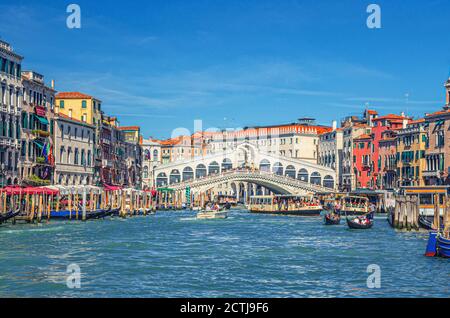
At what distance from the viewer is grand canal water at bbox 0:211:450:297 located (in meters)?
14.6

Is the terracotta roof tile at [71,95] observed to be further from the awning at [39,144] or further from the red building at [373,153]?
the red building at [373,153]

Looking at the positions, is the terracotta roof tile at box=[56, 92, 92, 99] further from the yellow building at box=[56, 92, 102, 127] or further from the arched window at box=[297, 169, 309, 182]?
the arched window at box=[297, 169, 309, 182]

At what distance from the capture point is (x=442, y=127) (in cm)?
4775

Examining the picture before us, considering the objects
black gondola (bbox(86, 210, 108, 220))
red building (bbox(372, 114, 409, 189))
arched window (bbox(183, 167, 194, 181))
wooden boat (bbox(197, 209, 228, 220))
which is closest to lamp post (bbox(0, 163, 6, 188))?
black gondola (bbox(86, 210, 108, 220))

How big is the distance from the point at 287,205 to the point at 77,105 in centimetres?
1594

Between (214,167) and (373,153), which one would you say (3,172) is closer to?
(373,153)

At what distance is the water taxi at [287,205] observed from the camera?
49875 millimetres

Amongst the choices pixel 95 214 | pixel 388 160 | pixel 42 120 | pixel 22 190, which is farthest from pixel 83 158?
pixel 388 160

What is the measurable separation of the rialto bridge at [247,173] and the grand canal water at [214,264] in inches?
1275

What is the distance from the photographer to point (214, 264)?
739 inches

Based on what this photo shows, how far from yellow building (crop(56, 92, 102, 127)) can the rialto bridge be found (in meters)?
12.2
